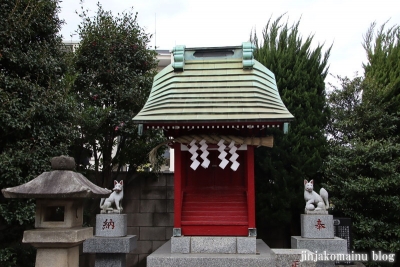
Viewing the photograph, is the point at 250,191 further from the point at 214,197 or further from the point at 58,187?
the point at 58,187

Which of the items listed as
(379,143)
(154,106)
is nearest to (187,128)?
(154,106)

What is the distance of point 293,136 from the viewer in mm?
10492

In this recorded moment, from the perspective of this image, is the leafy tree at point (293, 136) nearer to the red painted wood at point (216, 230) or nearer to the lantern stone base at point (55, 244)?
the red painted wood at point (216, 230)

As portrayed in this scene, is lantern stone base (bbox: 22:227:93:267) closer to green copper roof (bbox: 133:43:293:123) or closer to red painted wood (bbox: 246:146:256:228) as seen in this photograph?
green copper roof (bbox: 133:43:293:123)

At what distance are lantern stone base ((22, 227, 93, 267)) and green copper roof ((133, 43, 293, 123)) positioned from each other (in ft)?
9.42

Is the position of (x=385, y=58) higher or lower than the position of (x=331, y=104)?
higher

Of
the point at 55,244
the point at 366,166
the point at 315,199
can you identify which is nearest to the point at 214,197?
the point at 315,199

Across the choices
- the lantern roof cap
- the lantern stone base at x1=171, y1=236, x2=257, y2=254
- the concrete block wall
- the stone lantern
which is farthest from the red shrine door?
the lantern roof cap

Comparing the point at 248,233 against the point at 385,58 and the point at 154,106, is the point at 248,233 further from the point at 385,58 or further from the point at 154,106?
the point at 385,58

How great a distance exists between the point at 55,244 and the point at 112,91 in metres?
5.67

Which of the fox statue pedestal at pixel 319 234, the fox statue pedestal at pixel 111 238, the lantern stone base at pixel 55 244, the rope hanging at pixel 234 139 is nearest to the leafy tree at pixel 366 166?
the fox statue pedestal at pixel 319 234

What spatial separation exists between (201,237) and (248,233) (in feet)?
3.57

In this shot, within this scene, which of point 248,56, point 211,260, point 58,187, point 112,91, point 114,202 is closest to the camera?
point 58,187

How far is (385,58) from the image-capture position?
11242 mm
